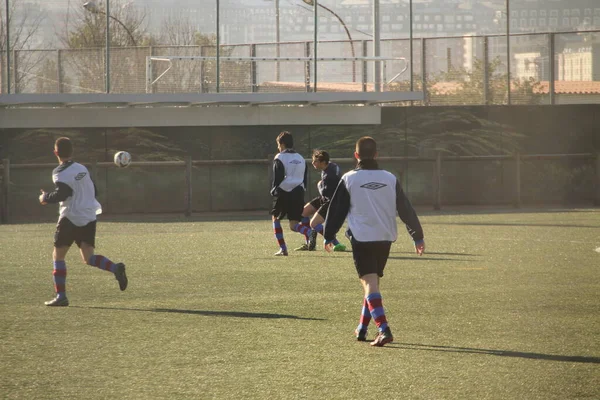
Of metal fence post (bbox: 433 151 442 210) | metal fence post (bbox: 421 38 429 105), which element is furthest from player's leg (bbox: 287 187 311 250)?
metal fence post (bbox: 421 38 429 105)

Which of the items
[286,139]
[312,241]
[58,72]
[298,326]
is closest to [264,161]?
[58,72]

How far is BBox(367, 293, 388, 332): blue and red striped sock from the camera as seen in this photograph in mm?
9062

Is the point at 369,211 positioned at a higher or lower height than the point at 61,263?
higher

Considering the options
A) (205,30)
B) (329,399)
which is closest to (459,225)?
(329,399)

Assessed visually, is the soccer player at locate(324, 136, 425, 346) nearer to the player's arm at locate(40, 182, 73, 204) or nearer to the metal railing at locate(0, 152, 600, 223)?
the player's arm at locate(40, 182, 73, 204)

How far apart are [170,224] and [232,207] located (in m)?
5.92

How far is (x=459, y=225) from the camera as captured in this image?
79.2ft

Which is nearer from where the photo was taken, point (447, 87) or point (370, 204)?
point (370, 204)

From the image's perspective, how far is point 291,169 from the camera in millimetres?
17094

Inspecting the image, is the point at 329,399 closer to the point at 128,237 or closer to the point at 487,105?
the point at 128,237

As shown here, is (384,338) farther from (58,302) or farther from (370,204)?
(58,302)

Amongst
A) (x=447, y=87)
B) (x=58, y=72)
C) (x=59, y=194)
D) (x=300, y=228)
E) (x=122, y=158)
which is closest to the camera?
(x=59, y=194)

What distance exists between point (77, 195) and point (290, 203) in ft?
19.3

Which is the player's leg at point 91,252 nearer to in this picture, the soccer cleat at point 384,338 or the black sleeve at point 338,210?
the black sleeve at point 338,210
